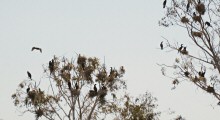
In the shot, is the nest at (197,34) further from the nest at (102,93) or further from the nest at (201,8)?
the nest at (102,93)

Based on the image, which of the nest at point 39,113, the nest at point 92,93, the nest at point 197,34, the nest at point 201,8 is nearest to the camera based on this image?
the nest at point 201,8

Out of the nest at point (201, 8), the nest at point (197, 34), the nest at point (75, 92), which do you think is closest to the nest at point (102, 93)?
the nest at point (75, 92)

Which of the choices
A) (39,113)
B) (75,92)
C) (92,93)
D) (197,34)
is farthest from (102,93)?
(197,34)

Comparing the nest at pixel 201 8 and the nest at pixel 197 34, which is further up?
the nest at pixel 201 8

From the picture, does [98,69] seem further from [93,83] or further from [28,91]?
[28,91]

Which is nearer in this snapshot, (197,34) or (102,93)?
(197,34)

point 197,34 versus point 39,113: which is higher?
point 197,34

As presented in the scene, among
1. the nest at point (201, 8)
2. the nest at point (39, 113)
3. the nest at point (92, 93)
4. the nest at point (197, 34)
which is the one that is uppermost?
Answer: the nest at point (201, 8)

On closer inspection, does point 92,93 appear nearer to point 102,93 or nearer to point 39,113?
point 102,93

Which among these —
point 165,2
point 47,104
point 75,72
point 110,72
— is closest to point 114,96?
point 110,72

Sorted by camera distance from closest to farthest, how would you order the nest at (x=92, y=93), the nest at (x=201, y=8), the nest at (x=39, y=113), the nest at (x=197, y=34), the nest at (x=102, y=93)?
1. the nest at (x=201, y=8)
2. the nest at (x=197, y=34)
3. the nest at (x=39, y=113)
4. the nest at (x=92, y=93)
5. the nest at (x=102, y=93)

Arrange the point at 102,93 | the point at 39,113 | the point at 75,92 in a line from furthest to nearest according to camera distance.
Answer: the point at 102,93 < the point at 75,92 < the point at 39,113

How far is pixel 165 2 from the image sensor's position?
1430cm

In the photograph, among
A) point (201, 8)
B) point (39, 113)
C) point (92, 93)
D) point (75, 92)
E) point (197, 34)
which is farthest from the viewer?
point (92, 93)
